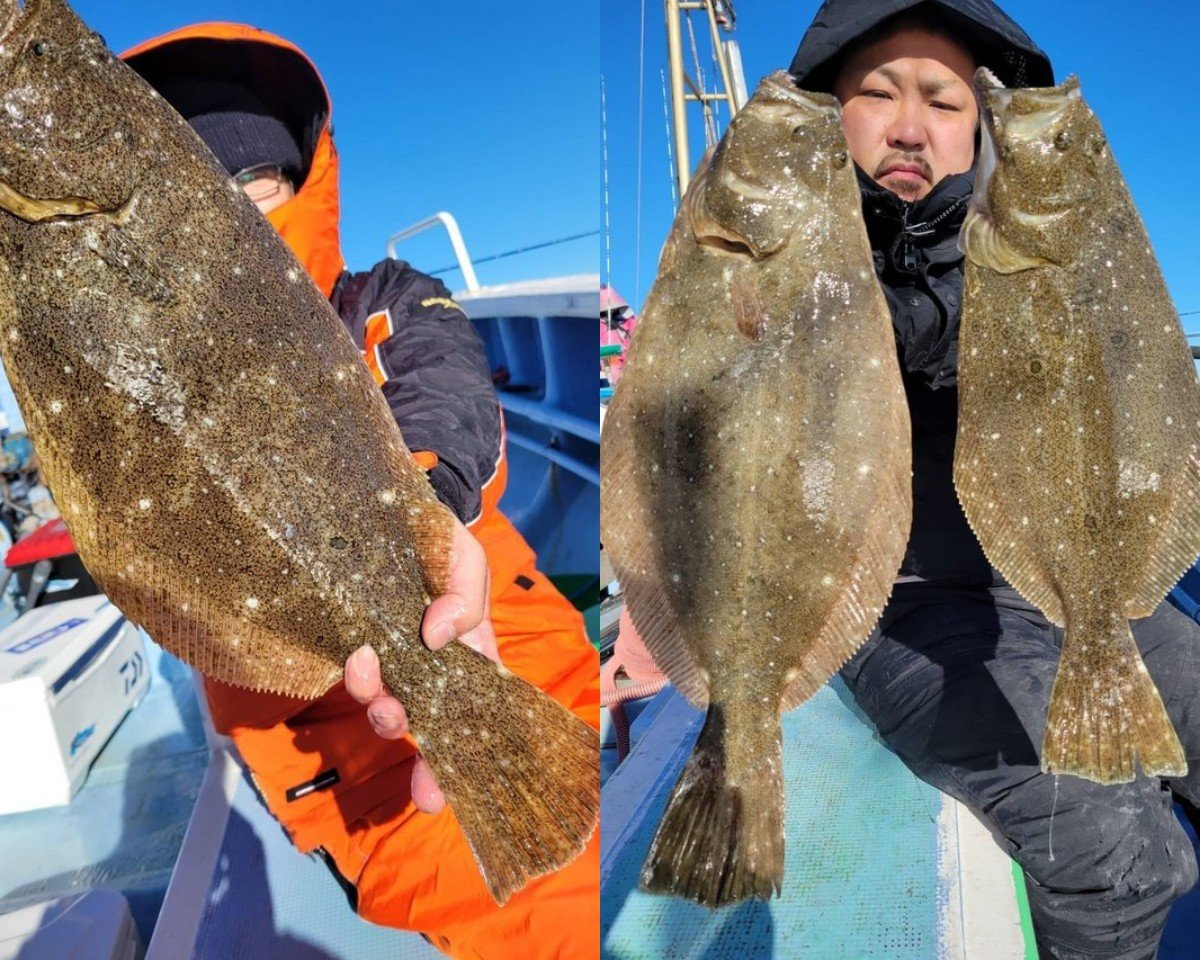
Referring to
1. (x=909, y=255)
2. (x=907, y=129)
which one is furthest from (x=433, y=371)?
(x=907, y=129)

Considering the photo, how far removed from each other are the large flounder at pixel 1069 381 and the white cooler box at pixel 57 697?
3866mm

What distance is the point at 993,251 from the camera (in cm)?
171

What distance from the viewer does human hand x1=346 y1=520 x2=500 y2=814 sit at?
5.31ft

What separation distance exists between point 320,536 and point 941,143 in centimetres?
206

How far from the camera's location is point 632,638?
2861 mm

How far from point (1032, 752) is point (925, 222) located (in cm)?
148

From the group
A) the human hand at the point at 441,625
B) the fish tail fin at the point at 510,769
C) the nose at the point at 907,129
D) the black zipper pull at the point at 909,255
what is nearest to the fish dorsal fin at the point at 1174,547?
the black zipper pull at the point at 909,255

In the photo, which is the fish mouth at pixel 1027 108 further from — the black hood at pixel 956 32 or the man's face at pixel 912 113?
the black hood at pixel 956 32

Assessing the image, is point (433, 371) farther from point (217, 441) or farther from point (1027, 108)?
point (1027, 108)

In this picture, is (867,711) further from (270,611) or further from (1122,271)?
(270,611)

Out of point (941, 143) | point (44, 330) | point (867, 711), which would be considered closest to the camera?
point (44, 330)

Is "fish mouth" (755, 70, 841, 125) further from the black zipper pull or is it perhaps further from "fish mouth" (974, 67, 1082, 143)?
the black zipper pull

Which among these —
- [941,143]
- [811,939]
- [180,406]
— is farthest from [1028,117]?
[811,939]

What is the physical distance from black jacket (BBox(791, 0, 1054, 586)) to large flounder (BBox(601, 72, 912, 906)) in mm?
460
